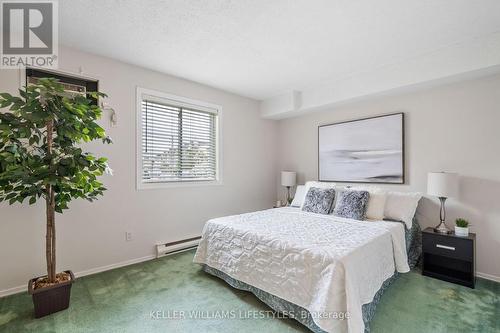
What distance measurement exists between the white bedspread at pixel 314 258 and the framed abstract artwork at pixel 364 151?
947 millimetres

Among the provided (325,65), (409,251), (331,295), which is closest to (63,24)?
(325,65)

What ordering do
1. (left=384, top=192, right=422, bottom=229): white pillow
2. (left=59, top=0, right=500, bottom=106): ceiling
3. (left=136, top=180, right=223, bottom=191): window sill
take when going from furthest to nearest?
(left=136, top=180, right=223, bottom=191): window sill
(left=384, top=192, right=422, bottom=229): white pillow
(left=59, top=0, right=500, bottom=106): ceiling

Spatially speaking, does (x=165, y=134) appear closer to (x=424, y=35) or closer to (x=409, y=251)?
(x=424, y=35)

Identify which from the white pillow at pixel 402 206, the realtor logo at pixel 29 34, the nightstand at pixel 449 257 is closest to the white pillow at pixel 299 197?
the white pillow at pixel 402 206

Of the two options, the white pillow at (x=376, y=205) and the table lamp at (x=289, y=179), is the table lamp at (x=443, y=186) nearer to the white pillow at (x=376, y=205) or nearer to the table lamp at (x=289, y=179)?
the white pillow at (x=376, y=205)

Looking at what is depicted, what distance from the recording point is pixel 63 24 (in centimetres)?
219

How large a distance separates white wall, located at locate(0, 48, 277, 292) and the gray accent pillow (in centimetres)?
179

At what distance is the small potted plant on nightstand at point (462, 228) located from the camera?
8.24ft

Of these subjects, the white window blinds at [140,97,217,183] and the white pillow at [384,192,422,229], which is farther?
the white window blinds at [140,97,217,183]

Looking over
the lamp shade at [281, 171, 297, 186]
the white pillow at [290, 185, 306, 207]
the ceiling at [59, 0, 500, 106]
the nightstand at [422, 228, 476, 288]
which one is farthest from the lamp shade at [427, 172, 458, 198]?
the lamp shade at [281, 171, 297, 186]

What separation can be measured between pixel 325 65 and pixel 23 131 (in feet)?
10.3

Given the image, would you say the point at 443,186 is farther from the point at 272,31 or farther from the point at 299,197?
the point at 272,31

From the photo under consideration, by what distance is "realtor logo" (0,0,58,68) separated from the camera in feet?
6.56

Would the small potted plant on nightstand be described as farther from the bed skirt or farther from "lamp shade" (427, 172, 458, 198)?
the bed skirt
